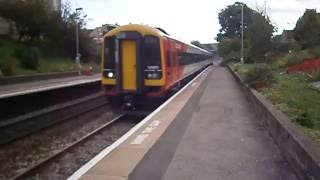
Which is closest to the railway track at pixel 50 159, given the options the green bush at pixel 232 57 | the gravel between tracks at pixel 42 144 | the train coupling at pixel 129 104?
the gravel between tracks at pixel 42 144

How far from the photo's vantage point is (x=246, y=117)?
15.3 metres

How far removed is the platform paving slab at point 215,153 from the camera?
8211mm

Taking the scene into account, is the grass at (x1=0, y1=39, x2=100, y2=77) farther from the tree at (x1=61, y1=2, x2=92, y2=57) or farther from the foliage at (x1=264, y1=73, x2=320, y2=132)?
the foliage at (x1=264, y1=73, x2=320, y2=132)

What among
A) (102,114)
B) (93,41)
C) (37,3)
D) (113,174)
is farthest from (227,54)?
(113,174)

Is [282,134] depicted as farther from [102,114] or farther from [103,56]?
[102,114]

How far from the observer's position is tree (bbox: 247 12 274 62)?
47.2 m

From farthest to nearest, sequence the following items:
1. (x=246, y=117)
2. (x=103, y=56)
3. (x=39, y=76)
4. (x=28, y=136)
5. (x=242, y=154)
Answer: (x=39, y=76) → (x=103, y=56) → (x=28, y=136) → (x=246, y=117) → (x=242, y=154)

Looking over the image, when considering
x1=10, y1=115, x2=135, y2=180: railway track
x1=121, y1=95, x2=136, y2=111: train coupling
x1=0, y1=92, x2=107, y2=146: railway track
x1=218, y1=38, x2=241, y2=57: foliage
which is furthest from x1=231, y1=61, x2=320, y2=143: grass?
x1=218, y1=38, x2=241, y2=57: foliage

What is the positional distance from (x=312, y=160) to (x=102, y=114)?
15.9 meters

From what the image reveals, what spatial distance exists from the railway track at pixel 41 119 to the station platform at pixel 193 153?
4089mm

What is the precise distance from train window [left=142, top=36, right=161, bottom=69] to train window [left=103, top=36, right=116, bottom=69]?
45.4 inches

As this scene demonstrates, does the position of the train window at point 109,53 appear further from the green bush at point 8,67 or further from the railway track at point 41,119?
the green bush at point 8,67

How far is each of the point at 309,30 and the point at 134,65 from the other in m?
43.5

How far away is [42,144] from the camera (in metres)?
15.4
